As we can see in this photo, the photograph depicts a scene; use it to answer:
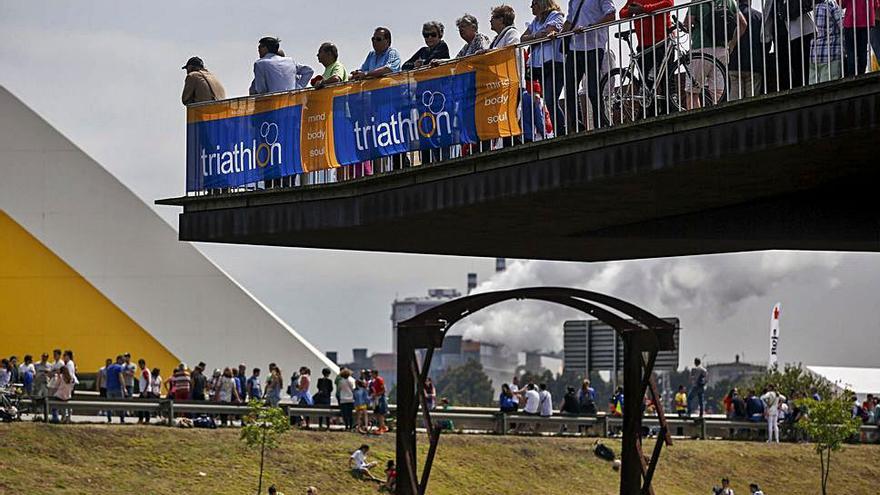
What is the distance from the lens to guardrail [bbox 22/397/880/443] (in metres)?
32.7

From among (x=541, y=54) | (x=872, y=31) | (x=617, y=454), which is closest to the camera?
(x=872, y=31)

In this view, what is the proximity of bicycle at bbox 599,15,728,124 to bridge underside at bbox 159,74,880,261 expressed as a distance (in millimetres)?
236

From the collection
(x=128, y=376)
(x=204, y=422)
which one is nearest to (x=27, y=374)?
(x=128, y=376)

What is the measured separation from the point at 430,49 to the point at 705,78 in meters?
4.59

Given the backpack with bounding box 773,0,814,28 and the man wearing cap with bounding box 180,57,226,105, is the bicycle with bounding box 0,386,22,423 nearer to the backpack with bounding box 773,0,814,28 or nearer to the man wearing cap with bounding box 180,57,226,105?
the man wearing cap with bounding box 180,57,226,105

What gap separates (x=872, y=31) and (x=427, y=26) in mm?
6621

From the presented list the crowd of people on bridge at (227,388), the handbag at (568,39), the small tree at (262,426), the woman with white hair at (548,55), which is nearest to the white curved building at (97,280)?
the crowd of people on bridge at (227,388)

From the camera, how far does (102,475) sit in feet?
98.2

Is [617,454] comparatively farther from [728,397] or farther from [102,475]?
[102,475]

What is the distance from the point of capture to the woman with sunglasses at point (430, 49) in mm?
19578

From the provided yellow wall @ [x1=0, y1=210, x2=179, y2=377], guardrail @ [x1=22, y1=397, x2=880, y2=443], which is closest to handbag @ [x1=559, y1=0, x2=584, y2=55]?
guardrail @ [x1=22, y1=397, x2=880, y2=443]

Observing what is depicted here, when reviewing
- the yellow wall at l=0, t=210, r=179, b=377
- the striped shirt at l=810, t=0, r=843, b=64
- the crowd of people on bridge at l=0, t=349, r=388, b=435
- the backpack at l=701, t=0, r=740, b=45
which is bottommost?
the crowd of people on bridge at l=0, t=349, r=388, b=435

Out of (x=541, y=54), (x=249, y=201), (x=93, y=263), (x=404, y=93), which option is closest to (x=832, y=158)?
(x=541, y=54)

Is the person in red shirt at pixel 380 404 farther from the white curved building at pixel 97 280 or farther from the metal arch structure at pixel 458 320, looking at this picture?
the metal arch structure at pixel 458 320
